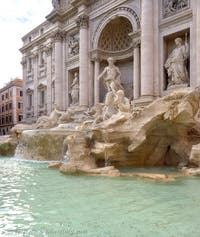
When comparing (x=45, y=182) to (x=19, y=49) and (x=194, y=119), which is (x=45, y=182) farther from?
(x=19, y=49)

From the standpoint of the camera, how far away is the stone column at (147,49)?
561 inches

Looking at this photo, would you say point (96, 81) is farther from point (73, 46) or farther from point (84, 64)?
point (73, 46)

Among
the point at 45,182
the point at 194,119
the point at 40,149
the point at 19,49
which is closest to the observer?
the point at 45,182

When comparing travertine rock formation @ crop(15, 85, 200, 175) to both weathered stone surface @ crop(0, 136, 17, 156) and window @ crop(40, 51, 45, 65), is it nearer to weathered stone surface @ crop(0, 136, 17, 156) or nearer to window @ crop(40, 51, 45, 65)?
weathered stone surface @ crop(0, 136, 17, 156)

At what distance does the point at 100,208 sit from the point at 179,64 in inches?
439

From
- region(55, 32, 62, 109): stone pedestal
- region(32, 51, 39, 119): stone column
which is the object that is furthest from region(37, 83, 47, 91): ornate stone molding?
region(55, 32, 62, 109): stone pedestal

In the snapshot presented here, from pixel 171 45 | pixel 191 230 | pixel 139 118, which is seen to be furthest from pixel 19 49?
pixel 191 230

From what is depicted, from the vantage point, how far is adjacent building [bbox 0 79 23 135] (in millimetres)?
46250

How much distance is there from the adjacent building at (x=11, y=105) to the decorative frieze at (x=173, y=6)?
116 ft

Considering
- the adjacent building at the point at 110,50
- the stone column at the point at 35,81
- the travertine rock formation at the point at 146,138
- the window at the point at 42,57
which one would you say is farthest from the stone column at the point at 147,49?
the stone column at the point at 35,81

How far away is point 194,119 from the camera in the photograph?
307 inches

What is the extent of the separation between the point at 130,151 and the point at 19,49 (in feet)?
79.9

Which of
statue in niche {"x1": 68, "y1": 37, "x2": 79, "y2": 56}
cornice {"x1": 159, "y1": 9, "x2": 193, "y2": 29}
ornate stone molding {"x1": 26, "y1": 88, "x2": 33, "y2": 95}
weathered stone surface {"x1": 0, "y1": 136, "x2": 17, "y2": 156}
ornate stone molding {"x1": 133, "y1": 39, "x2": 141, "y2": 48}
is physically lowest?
weathered stone surface {"x1": 0, "y1": 136, "x2": 17, "y2": 156}

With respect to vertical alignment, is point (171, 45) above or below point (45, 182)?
above
